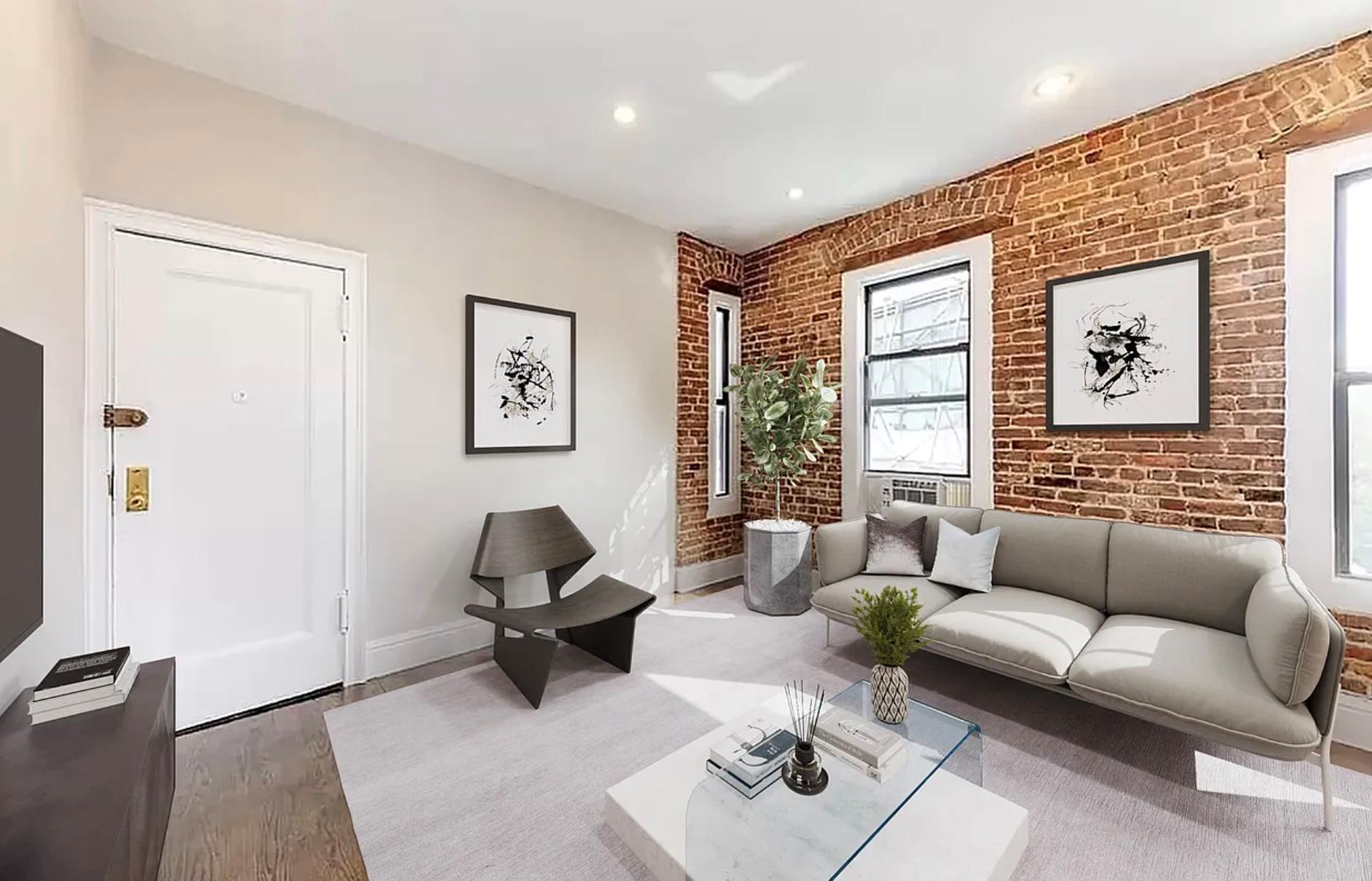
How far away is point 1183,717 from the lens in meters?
1.99

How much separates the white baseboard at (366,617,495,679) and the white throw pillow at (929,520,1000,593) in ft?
8.95

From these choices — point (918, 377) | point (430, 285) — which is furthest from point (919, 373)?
point (430, 285)

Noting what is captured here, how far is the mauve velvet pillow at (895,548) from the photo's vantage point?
342 centimetres

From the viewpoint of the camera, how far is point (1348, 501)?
253 centimetres

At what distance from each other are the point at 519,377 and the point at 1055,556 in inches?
129

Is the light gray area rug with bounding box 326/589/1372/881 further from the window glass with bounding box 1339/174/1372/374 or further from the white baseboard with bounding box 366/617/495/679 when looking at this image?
the window glass with bounding box 1339/174/1372/374

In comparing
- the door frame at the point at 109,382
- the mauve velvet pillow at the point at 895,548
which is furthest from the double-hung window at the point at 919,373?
the door frame at the point at 109,382

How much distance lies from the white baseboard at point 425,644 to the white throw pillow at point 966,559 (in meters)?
2.73

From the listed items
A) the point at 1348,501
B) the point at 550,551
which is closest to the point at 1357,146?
the point at 1348,501

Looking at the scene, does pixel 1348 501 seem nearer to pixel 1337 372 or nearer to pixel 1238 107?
pixel 1337 372

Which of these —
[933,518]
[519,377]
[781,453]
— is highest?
[519,377]

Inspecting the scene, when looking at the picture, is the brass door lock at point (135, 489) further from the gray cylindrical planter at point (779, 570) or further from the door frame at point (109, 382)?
the gray cylindrical planter at point (779, 570)

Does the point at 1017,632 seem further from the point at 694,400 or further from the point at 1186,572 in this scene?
the point at 694,400

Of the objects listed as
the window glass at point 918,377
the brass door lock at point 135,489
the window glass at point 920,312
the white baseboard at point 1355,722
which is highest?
the window glass at point 920,312
